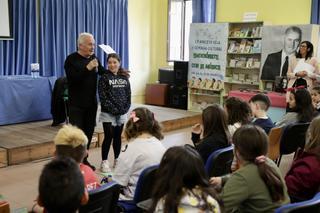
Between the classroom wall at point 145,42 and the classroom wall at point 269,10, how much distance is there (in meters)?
1.68

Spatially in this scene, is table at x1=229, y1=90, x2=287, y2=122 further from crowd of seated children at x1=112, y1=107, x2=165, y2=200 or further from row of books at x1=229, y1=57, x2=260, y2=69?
crowd of seated children at x1=112, y1=107, x2=165, y2=200

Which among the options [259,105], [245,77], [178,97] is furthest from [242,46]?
[259,105]

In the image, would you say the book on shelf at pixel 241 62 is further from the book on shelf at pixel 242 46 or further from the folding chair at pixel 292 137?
the folding chair at pixel 292 137

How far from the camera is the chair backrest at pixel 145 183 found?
6.56 ft

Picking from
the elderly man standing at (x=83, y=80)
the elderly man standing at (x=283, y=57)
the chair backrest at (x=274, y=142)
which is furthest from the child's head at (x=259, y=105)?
the elderly man standing at (x=283, y=57)

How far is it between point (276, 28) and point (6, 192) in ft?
16.4

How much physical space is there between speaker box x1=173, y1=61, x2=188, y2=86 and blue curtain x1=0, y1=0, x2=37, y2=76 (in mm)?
2907

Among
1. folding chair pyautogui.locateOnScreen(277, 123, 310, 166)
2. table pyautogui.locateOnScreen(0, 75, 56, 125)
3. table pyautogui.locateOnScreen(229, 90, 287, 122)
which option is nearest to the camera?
folding chair pyautogui.locateOnScreen(277, 123, 310, 166)

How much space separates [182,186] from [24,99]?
4816mm

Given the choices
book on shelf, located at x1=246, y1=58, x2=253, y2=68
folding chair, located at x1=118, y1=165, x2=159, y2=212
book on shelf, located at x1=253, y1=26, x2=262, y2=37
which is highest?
book on shelf, located at x1=253, y1=26, x2=262, y2=37

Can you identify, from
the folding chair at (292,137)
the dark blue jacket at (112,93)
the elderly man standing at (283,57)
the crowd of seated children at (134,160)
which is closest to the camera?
the crowd of seated children at (134,160)

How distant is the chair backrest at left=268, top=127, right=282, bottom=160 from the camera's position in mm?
3377

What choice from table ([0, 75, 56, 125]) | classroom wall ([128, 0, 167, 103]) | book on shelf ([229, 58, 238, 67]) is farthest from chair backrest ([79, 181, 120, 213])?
classroom wall ([128, 0, 167, 103])

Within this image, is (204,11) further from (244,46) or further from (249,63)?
(249,63)
